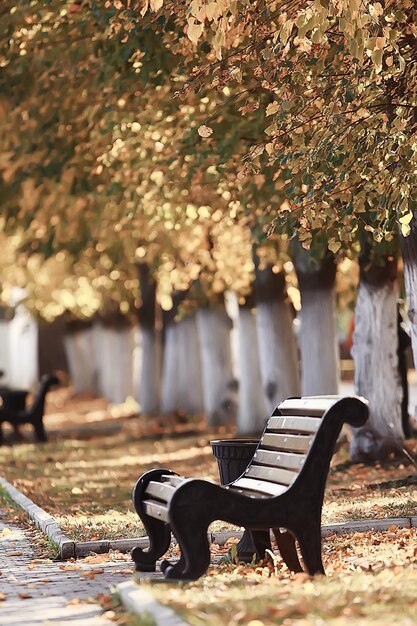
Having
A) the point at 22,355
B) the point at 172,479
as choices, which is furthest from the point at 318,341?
the point at 22,355

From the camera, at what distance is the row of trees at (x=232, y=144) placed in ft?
36.7

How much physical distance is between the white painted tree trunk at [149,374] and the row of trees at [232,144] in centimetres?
626

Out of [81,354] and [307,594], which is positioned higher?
[81,354]

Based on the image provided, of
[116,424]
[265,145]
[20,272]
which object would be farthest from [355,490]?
[20,272]

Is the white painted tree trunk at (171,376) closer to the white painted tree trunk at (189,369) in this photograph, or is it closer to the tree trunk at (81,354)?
the white painted tree trunk at (189,369)

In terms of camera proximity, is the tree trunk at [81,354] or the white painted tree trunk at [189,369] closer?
the white painted tree trunk at [189,369]

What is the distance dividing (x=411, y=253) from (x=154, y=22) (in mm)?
3258

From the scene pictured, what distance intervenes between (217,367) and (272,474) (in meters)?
17.3

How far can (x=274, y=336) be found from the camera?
22094mm

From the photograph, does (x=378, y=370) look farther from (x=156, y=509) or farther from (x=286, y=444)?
(x=156, y=509)

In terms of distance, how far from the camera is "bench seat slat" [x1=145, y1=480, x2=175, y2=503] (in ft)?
29.3

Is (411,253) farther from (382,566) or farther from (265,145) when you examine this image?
(382,566)

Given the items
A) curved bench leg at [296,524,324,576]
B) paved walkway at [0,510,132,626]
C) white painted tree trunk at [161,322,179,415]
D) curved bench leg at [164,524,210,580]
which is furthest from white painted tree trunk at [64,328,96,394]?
curved bench leg at [164,524,210,580]

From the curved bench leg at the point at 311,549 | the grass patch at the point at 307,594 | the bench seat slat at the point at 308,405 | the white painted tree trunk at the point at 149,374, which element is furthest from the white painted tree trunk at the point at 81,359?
the curved bench leg at the point at 311,549
